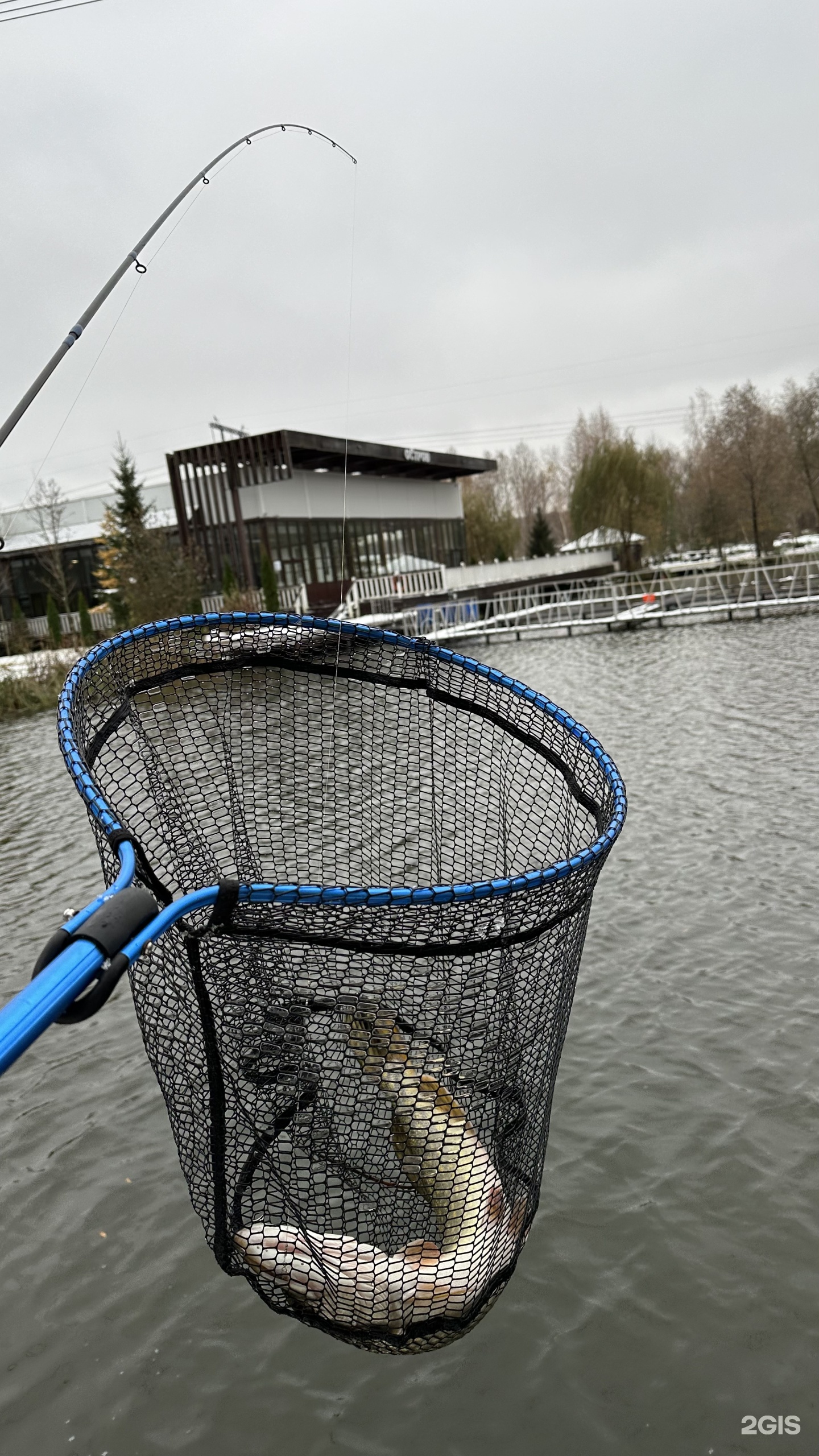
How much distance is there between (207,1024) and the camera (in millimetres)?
2234

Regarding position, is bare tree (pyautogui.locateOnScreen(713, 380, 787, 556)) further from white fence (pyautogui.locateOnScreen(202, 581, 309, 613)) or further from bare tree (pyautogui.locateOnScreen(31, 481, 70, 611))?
bare tree (pyautogui.locateOnScreen(31, 481, 70, 611))

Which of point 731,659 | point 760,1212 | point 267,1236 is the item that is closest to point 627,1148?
point 760,1212

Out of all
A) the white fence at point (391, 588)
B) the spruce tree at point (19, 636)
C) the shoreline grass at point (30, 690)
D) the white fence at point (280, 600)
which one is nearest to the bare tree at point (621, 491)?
the white fence at point (391, 588)

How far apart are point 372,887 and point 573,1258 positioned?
1611 mm

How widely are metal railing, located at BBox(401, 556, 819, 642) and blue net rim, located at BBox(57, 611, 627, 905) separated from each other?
59.5 feet

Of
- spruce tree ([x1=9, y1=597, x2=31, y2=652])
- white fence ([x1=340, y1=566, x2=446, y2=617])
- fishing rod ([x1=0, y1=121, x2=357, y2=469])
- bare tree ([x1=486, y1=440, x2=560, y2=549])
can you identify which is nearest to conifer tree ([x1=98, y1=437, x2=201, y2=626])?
spruce tree ([x1=9, y1=597, x2=31, y2=652])

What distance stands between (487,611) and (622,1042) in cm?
2614

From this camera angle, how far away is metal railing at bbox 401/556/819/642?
23047 mm

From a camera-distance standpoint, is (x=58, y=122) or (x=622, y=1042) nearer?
(x=622, y=1042)

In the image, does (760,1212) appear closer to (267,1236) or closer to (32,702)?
(267,1236)

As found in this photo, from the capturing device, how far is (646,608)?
2572 cm

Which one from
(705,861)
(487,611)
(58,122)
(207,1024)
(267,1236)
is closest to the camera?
(207,1024)

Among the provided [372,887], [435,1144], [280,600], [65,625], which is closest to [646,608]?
[280,600]

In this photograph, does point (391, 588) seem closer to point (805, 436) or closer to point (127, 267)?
point (805, 436)
